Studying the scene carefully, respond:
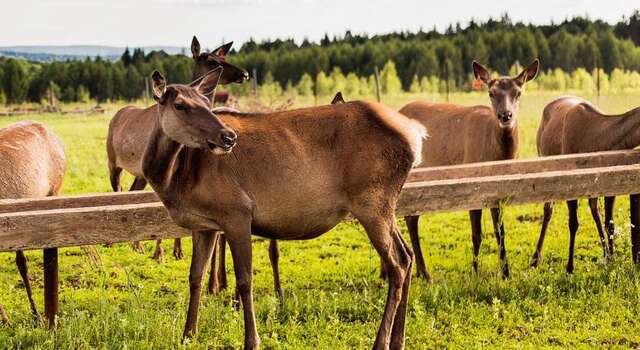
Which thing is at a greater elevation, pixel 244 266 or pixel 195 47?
pixel 195 47

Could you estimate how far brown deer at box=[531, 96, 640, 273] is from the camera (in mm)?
7992

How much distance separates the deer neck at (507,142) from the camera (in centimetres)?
816

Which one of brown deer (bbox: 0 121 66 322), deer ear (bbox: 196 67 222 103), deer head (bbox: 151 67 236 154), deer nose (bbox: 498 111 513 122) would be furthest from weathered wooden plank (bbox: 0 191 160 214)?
deer nose (bbox: 498 111 513 122)

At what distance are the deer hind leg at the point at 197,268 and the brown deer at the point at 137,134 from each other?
121 inches

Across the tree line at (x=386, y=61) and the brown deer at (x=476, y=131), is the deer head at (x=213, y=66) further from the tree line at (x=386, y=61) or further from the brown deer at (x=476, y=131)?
the tree line at (x=386, y=61)

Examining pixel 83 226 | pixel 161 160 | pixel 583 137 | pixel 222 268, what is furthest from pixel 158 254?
pixel 583 137

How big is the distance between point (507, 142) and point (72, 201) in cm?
458

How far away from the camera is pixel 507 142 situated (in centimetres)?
819

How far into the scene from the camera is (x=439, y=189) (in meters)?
6.08

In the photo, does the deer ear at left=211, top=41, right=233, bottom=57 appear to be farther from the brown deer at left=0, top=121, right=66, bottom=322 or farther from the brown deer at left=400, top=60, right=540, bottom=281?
the brown deer at left=400, top=60, right=540, bottom=281

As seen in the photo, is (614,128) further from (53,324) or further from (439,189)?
(53,324)

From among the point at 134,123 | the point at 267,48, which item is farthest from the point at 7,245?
the point at 267,48

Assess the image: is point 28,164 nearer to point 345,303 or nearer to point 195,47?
point 195,47

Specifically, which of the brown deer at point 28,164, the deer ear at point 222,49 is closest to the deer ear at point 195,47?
the deer ear at point 222,49
